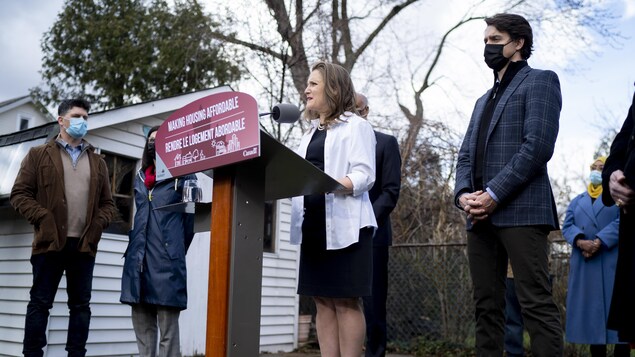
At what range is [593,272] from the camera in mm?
Answer: 5711

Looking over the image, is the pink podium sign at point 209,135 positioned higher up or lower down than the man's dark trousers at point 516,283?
higher up

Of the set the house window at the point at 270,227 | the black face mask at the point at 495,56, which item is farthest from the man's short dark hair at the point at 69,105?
the house window at the point at 270,227

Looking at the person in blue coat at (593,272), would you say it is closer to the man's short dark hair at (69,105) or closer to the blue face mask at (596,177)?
the blue face mask at (596,177)

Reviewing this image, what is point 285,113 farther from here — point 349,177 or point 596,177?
point 596,177

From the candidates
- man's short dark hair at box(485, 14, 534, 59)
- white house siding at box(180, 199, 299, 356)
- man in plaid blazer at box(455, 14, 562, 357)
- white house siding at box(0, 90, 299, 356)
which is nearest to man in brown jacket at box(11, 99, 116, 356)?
white house siding at box(0, 90, 299, 356)

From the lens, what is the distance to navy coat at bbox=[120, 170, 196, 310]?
4.38 metres

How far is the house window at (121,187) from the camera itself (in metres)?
7.29

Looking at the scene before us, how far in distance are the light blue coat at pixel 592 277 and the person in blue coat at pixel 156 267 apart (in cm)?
341

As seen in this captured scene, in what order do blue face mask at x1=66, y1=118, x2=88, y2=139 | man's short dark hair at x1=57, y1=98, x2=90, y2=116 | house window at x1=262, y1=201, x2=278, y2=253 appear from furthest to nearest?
1. house window at x1=262, y1=201, x2=278, y2=253
2. man's short dark hair at x1=57, y1=98, x2=90, y2=116
3. blue face mask at x1=66, y1=118, x2=88, y2=139

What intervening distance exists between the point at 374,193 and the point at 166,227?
4.80 ft

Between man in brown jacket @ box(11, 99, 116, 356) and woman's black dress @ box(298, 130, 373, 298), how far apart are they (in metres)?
2.38

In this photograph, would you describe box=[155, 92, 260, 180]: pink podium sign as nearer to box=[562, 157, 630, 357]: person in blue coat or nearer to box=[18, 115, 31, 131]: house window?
box=[562, 157, 630, 357]: person in blue coat

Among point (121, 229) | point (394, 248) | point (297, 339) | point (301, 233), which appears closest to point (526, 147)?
point (301, 233)

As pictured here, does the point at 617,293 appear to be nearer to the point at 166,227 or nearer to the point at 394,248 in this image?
the point at 166,227
